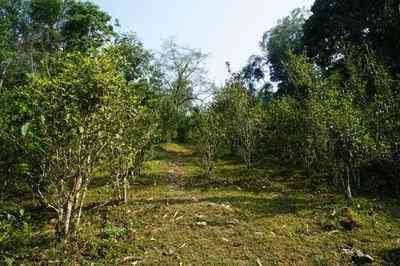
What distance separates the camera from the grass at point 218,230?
26.9 ft

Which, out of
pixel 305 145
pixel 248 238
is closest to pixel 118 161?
pixel 248 238

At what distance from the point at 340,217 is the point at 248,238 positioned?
3016 mm

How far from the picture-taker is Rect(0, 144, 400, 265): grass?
26.9ft

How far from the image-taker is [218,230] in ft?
31.4

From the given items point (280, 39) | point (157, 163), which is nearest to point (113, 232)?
point (157, 163)

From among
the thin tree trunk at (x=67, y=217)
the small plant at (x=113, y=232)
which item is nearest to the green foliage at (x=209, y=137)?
the small plant at (x=113, y=232)

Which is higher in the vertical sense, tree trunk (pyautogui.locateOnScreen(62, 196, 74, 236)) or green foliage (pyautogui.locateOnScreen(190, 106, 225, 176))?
green foliage (pyautogui.locateOnScreen(190, 106, 225, 176))

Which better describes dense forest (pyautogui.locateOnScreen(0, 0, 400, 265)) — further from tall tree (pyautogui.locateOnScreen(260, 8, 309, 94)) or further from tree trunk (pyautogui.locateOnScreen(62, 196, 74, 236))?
tall tree (pyautogui.locateOnScreen(260, 8, 309, 94))

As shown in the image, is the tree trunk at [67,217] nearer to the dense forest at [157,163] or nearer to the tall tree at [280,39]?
the dense forest at [157,163]

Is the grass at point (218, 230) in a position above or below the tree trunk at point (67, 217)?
below

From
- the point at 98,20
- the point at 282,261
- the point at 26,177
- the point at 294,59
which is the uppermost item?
the point at 98,20

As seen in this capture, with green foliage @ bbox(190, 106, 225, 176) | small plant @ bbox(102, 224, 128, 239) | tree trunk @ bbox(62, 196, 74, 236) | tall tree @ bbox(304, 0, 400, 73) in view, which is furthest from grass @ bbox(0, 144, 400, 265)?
tall tree @ bbox(304, 0, 400, 73)

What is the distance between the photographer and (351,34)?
27391mm

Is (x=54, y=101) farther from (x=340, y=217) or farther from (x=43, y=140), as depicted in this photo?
(x=340, y=217)
